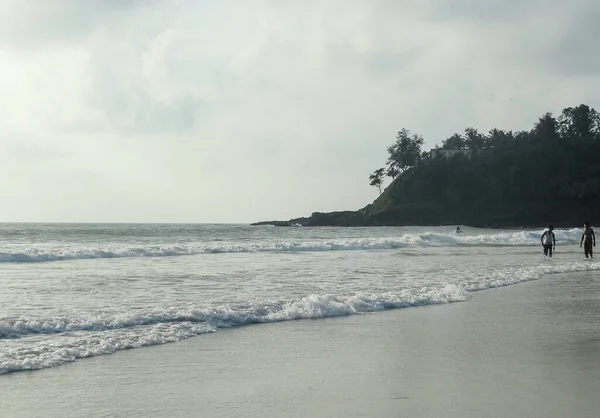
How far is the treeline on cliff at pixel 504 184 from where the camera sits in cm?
11256

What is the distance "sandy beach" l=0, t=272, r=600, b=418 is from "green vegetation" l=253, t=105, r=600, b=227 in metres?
101

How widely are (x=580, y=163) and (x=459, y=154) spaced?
23.8 metres

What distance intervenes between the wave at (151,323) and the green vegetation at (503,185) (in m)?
97.4

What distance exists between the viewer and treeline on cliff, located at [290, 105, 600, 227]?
11256 centimetres

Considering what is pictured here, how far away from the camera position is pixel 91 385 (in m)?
7.06

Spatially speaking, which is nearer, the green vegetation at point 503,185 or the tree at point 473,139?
the green vegetation at point 503,185

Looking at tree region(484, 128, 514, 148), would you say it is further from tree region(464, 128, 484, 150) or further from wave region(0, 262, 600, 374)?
wave region(0, 262, 600, 374)

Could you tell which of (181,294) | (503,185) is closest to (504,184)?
(503,185)

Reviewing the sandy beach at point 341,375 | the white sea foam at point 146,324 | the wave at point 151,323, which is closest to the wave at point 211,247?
the wave at point 151,323

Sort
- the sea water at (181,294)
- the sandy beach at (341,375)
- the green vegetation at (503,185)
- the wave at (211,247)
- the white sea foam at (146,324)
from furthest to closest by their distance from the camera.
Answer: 1. the green vegetation at (503,185)
2. the wave at (211,247)
3. the sea water at (181,294)
4. the white sea foam at (146,324)
5. the sandy beach at (341,375)

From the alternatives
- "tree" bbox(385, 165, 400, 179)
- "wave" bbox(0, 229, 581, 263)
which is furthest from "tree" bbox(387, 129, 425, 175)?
"wave" bbox(0, 229, 581, 263)

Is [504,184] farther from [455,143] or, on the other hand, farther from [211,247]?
[211,247]

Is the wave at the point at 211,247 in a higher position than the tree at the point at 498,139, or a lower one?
lower

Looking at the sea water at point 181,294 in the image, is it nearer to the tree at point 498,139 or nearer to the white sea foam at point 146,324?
the white sea foam at point 146,324
